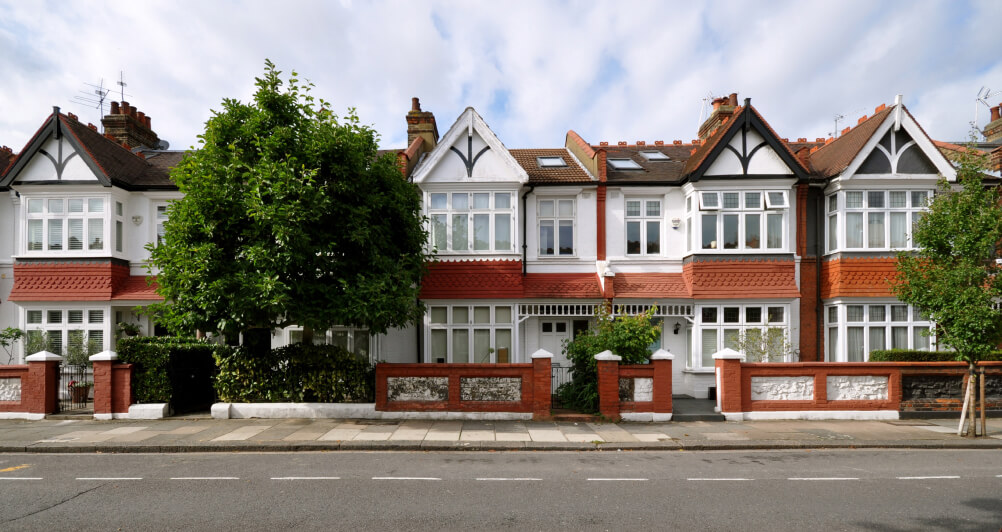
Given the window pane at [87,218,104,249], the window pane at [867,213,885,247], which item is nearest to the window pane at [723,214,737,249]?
the window pane at [867,213,885,247]

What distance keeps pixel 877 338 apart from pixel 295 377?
16.3 m

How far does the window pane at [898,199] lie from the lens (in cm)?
1727

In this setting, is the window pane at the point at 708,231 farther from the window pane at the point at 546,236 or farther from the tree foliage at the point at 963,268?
the tree foliage at the point at 963,268

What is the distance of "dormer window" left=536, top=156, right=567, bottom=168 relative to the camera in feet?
63.9

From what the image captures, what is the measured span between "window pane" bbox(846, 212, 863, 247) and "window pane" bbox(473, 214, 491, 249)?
1049cm

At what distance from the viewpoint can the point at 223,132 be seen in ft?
42.6

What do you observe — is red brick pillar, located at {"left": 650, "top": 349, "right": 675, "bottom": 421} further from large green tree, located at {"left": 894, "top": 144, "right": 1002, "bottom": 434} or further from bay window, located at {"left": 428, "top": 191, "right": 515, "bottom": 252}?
bay window, located at {"left": 428, "top": 191, "right": 515, "bottom": 252}

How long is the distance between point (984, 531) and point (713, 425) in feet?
23.4

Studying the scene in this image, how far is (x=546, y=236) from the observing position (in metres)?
18.6

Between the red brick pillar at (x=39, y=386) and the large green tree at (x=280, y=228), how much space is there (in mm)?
3929

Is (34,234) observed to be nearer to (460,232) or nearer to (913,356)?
(460,232)

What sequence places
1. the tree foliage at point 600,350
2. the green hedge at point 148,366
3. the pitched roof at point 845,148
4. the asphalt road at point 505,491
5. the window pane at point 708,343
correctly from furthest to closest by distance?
1. the window pane at point 708,343
2. the pitched roof at point 845,148
3. the tree foliage at point 600,350
4. the green hedge at point 148,366
5. the asphalt road at point 505,491

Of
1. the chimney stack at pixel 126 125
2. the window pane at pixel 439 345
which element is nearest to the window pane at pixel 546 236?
the window pane at pixel 439 345

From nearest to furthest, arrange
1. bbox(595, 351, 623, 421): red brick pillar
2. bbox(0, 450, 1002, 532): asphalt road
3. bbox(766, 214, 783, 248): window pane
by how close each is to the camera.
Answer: bbox(0, 450, 1002, 532): asphalt road, bbox(595, 351, 623, 421): red brick pillar, bbox(766, 214, 783, 248): window pane
